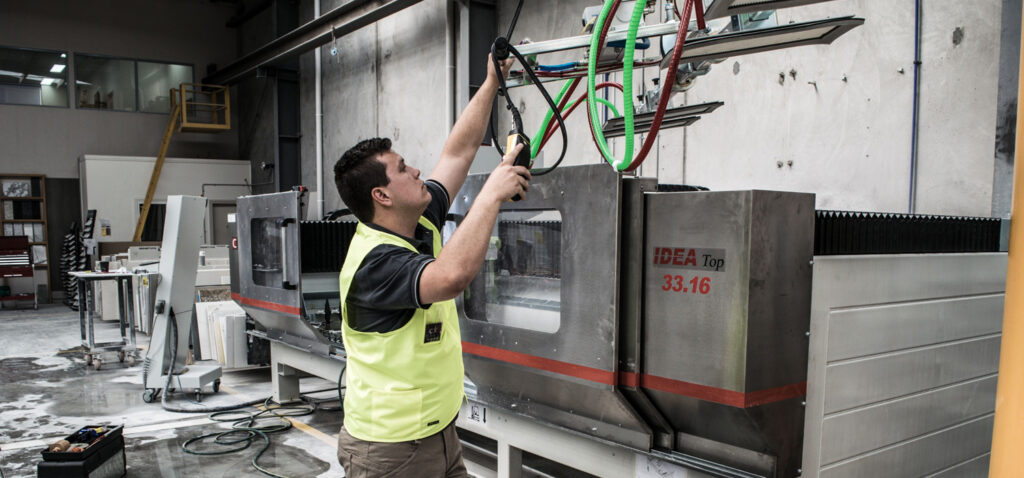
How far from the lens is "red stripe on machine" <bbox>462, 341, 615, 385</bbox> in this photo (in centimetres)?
161

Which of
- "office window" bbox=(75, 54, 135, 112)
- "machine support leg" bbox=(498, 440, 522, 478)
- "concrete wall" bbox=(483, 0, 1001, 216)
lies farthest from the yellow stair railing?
"machine support leg" bbox=(498, 440, 522, 478)

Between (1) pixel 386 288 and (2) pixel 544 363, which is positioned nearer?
(1) pixel 386 288

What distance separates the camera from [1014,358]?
32.8 inches

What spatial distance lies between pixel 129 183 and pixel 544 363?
11274mm

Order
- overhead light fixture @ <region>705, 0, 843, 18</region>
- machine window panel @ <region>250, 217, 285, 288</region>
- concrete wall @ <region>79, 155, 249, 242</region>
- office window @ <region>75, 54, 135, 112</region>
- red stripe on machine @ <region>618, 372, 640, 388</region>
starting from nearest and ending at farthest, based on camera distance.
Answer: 1. overhead light fixture @ <region>705, 0, 843, 18</region>
2. red stripe on machine @ <region>618, 372, 640, 388</region>
3. machine window panel @ <region>250, 217, 285, 288</region>
4. concrete wall @ <region>79, 155, 249, 242</region>
5. office window @ <region>75, 54, 135, 112</region>

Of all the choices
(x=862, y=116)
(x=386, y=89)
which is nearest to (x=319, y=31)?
(x=386, y=89)

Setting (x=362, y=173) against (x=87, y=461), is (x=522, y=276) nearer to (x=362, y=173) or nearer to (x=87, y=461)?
(x=362, y=173)

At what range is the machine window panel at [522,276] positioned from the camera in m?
1.86

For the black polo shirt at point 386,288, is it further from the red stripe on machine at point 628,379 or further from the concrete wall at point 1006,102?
the concrete wall at point 1006,102

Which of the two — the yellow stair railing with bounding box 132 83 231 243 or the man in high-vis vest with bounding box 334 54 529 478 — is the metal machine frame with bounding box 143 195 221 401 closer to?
the man in high-vis vest with bounding box 334 54 529 478

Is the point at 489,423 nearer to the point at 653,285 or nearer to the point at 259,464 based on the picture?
the point at 653,285

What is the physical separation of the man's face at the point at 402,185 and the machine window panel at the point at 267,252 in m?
2.15

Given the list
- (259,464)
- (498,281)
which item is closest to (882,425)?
(498,281)

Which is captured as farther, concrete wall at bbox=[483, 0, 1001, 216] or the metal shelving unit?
the metal shelving unit
